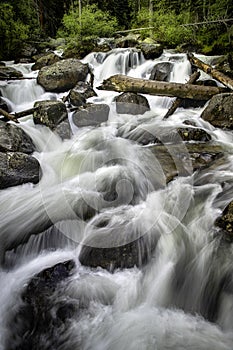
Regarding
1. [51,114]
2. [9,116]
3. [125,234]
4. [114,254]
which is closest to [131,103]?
[51,114]

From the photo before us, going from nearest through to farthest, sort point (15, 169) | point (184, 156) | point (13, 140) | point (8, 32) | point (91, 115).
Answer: point (15, 169)
point (184, 156)
point (13, 140)
point (91, 115)
point (8, 32)

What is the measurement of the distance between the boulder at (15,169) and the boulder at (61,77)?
5510 millimetres

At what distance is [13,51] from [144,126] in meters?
11.3

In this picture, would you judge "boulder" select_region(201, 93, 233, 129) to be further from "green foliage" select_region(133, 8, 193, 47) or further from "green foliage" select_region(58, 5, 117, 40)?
"green foliage" select_region(58, 5, 117, 40)

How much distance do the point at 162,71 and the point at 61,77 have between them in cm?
381

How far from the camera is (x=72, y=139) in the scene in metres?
7.30

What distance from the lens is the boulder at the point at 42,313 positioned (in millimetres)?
2838

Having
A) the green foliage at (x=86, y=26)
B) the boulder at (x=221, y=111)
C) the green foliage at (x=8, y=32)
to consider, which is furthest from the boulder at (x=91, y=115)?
the green foliage at (x=86, y=26)

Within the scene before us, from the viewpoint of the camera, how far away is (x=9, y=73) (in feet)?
36.9

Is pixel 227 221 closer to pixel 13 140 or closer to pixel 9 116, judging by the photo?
pixel 13 140

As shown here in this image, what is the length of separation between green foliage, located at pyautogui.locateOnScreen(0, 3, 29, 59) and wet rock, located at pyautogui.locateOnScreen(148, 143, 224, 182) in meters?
12.1

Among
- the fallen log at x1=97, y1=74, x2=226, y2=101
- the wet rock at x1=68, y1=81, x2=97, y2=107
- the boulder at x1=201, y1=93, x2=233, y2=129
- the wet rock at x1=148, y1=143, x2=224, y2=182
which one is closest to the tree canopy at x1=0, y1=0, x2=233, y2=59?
the fallen log at x1=97, y1=74, x2=226, y2=101

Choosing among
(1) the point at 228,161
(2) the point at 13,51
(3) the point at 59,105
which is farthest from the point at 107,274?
(2) the point at 13,51

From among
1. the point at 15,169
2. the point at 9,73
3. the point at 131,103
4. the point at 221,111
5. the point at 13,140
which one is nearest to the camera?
the point at 15,169
